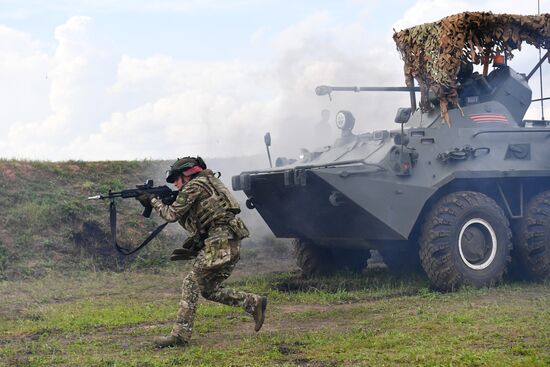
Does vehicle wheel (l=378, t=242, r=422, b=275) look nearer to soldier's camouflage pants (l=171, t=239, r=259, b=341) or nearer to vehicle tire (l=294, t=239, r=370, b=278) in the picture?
vehicle tire (l=294, t=239, r=370, b=278)

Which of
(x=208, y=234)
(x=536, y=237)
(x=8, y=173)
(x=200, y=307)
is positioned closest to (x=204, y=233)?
(x=208, y=234)

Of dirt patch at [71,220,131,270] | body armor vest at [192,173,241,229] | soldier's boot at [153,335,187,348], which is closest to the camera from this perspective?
soldier's boot at [153,335,187,348]

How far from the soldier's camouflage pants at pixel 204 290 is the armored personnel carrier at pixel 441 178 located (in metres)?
2.59

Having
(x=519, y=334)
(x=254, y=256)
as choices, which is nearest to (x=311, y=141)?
(x=254, y=256)

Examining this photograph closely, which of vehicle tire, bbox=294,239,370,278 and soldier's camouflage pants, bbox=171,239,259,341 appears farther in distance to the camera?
vehicle tire, bbox=294,239,370,278

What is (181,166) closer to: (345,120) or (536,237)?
(345,120)

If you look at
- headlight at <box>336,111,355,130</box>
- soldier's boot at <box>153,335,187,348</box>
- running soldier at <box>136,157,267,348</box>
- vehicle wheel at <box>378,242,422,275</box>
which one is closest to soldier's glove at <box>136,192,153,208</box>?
running soldier at <box>136,157,267,348</box>

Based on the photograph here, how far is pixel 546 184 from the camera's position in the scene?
1165 centimetres

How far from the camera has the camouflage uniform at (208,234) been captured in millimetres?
7457

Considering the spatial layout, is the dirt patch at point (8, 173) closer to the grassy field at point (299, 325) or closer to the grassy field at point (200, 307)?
the grassy field at point (200, 307)

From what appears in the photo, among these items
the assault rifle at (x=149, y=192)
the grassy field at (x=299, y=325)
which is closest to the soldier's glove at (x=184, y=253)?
the assault rifle at (x=149, y=192)

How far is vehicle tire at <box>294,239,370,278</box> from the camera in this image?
490 inches

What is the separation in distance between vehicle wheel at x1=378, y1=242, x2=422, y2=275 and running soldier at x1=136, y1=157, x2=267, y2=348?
4.06 m

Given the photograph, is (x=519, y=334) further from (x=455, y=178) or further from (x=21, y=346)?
(x=21, y=346)
